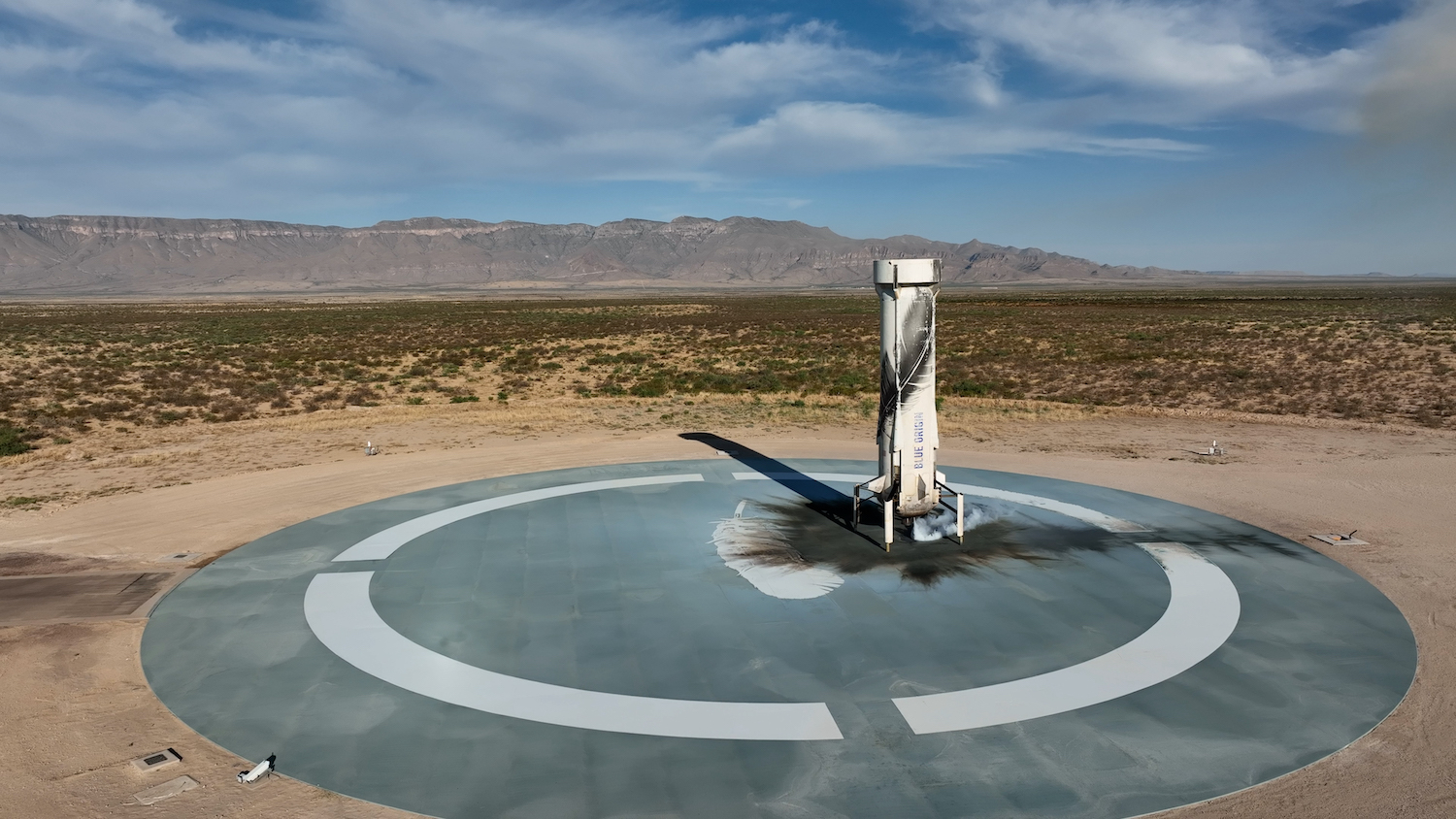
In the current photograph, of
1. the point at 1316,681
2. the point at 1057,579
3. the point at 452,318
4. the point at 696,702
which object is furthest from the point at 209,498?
the point at 452,318

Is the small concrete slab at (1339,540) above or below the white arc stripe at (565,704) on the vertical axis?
above

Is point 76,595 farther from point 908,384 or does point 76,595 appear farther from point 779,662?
point 908,384

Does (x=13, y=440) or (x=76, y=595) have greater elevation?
(x=13, y=440)

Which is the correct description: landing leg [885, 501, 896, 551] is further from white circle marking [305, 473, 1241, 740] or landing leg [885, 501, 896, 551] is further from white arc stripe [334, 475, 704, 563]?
white arc stripe [334, 475, 704, 563]

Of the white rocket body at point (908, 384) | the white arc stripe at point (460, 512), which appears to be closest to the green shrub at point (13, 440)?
the white arc stripe at point (460, 512)

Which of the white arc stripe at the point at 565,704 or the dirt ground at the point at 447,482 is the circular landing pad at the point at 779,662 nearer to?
the white arc stripe at the point at 565,704

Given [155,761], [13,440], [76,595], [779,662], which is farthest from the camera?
[13,440]

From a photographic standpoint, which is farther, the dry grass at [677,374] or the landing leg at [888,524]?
the dry grass at [677,374]

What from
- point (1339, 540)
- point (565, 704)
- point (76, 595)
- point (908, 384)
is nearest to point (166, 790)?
point (565, 704)
